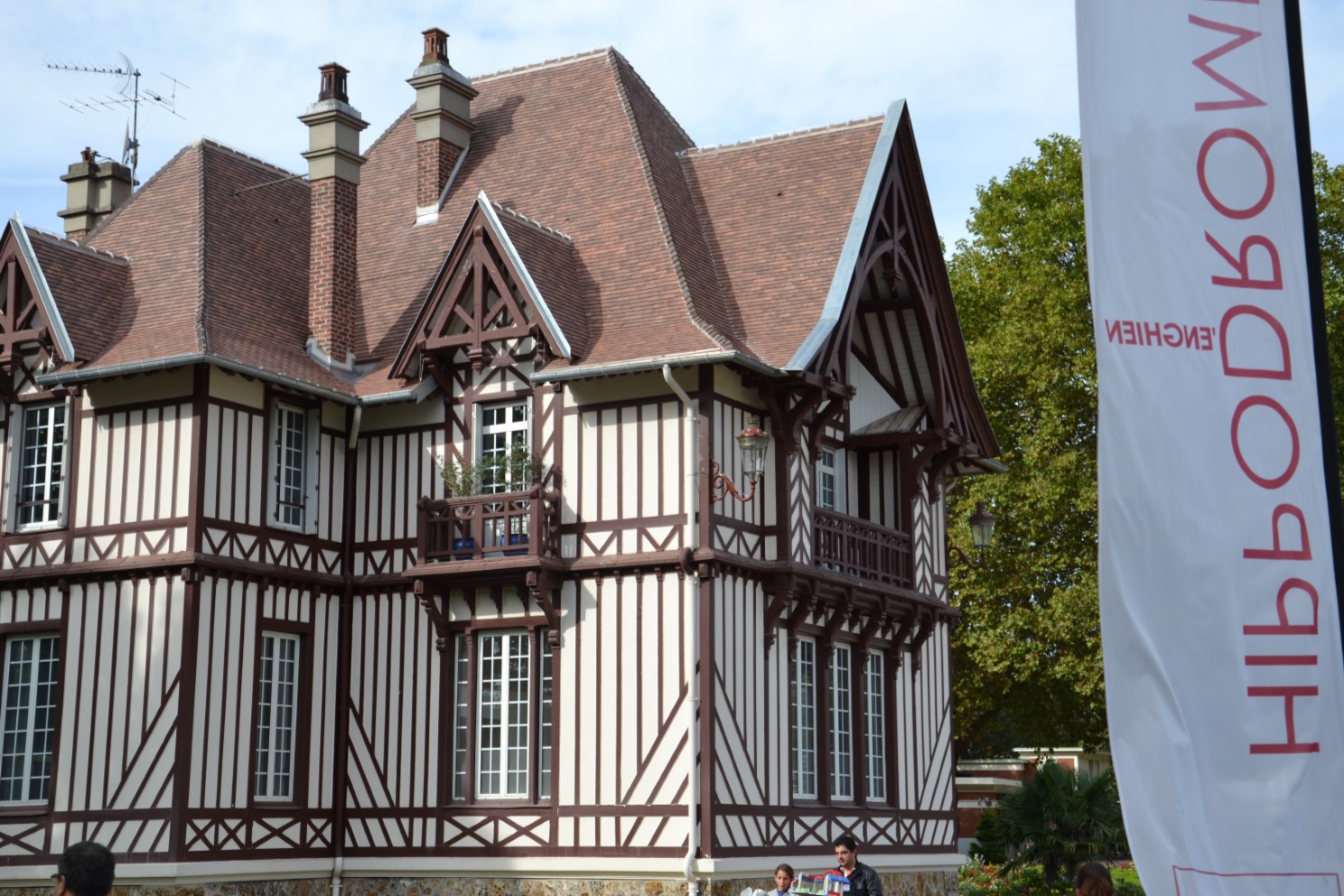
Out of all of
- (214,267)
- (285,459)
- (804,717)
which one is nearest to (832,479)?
(804,717)

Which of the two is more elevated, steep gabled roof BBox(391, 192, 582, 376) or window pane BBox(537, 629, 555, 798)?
steep gabled roof BBox(391, 192, 582, 376)

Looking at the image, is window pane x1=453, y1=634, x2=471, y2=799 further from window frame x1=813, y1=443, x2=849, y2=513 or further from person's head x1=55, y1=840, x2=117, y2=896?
person's head x1=55, y1=840, x2=117, y2=896

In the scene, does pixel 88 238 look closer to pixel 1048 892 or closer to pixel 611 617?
pixel 611 617

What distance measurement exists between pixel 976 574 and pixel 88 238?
1830 centimetres

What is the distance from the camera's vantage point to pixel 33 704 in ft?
66.3

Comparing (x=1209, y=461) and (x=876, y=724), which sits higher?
(x=1209, y=461)

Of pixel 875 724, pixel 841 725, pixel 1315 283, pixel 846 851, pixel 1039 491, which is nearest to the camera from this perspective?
pixel 1315 283

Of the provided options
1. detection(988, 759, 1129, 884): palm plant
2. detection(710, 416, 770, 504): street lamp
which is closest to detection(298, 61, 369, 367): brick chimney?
detection(710, 416, 770, 504): street lamp

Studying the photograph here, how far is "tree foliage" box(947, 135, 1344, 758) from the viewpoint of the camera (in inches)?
1292

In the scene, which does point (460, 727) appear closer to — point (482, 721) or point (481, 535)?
point (482, 721)

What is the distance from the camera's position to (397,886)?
20422 mm

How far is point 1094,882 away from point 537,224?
15.5m

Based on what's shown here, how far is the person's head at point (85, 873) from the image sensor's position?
5.77 m

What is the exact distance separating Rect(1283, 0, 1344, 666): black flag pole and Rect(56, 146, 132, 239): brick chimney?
22.8 meters
